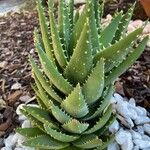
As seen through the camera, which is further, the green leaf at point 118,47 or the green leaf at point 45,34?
the green leaf at point 45,34

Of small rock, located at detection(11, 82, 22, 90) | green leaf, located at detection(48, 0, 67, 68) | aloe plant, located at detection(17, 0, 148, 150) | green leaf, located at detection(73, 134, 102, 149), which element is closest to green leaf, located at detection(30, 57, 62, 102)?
aloe plant, located at detection(17, 0, 148, 150)

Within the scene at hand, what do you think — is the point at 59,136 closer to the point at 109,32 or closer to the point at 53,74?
the point at 53,74

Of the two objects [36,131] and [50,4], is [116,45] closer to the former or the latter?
[50,4]

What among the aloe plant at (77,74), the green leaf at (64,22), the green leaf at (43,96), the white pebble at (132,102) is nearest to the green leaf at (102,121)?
the aloe plant at (77,74)

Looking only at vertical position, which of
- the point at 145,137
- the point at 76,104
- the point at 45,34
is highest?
the point at 45,34

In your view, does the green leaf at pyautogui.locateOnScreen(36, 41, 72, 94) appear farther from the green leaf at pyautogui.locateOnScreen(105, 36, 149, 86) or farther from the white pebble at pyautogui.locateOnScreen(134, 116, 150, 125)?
the white pebble at pyautogui.locateOnScreen(134, 116, 150, 125)

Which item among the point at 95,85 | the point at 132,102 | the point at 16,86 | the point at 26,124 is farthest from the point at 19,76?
the point at 95,85

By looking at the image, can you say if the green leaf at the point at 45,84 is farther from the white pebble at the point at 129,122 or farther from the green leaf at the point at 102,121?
the white pebble at the point at 129,122
